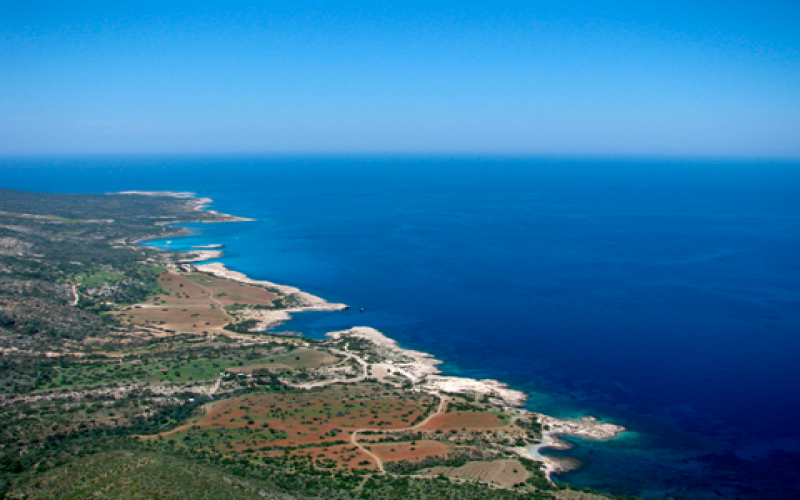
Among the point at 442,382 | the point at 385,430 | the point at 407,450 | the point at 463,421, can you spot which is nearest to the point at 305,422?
the point at 385,430

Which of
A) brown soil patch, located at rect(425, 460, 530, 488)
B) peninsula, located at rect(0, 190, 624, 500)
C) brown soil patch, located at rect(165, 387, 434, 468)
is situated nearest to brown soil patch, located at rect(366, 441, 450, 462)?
peninsula, located at rect(0, 190, 624, 500)

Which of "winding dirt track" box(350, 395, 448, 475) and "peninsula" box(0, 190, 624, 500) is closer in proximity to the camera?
"peninsula" box(0, 190, 624, 500)

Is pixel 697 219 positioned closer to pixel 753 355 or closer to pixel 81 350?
pixel 753 355

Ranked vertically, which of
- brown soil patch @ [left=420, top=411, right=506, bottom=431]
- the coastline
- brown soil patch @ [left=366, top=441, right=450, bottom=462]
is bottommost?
the coastline

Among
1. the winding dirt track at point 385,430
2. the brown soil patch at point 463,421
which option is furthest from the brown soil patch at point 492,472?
the brown soil patch at point 463,421

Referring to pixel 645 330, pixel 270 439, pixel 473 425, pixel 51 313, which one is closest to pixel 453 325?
pixel 645 330

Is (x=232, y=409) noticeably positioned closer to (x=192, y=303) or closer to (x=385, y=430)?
(x=385, y=430)

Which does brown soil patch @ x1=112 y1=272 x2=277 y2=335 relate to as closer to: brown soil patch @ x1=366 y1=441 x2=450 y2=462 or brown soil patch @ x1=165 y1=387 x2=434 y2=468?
brown soil patch @ x1=165 y1=387 x2=434 y2=468
